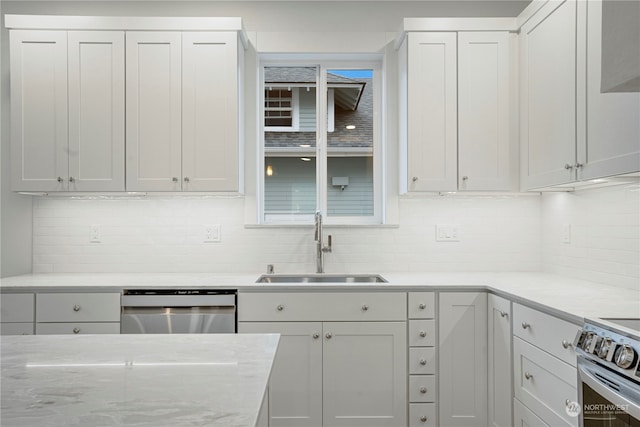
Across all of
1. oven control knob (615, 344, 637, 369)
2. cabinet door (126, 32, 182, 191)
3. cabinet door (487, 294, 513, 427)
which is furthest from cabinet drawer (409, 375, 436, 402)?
cabinet door (126, 32, 182, 191)

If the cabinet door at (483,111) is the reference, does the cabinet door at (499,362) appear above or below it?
below

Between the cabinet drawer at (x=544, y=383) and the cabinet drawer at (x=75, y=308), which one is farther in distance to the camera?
the cabinet drawer at (x=75, y=308)

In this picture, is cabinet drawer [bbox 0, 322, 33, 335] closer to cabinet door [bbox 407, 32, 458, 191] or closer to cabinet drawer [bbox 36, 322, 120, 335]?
cabinet drawer [bbox 36, 322, 120, 335]

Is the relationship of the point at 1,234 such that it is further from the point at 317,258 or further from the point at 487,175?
the point at 487,175

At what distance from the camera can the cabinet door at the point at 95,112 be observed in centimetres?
270

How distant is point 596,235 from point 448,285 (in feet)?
2.98

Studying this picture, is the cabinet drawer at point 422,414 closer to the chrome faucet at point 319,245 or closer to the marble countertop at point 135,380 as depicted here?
the chrome faucet at point 319,245

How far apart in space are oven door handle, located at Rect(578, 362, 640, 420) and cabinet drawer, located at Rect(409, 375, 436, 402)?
105 cm

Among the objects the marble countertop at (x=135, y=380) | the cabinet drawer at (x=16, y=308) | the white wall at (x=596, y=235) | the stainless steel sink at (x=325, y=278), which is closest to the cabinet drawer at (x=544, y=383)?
the white wall at (x=596, y=235)

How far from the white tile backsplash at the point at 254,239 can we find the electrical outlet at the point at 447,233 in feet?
0.10

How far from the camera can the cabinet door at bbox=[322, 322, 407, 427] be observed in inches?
96.0

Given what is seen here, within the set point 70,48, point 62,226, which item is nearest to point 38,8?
point 70,48

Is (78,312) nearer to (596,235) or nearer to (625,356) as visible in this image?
(625,356)

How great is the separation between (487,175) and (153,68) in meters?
2.24
